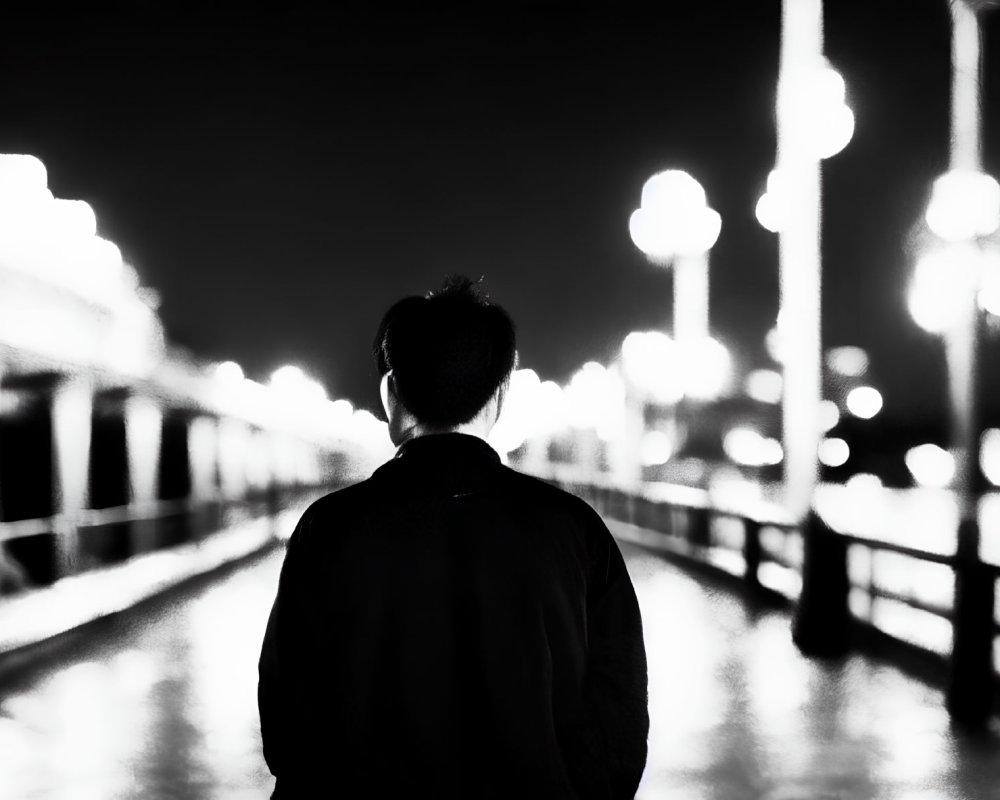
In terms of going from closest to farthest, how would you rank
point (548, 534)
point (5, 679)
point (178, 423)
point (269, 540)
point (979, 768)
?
point (548, 534) → point (979, 768) → point (5, 679) → point (178, 423) → point (269, 540)

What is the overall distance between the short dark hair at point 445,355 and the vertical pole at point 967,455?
570cm

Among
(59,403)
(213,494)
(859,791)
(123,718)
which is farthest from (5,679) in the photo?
(213,494)

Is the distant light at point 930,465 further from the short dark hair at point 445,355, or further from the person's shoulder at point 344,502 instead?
the person's shoulder at point 344,502

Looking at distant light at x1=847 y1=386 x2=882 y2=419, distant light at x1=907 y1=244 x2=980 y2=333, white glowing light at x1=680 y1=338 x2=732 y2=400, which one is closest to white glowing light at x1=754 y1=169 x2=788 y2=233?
distant light at x1=907 y1=244 x2=980 y2=333

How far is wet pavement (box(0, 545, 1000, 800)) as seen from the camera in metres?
5.32

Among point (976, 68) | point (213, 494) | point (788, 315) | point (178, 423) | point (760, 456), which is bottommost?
point (760, 456)

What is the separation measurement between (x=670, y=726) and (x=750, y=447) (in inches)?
3074

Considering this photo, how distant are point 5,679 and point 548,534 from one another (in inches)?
288

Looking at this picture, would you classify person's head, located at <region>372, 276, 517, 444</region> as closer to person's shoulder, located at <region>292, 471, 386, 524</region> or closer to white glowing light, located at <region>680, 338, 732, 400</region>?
person's shoulder, located at <region>292, 471, 386, 524</region>

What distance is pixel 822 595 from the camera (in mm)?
9070

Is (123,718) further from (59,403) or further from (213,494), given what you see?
(213,494)

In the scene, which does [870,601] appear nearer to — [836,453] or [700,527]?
[700,527]

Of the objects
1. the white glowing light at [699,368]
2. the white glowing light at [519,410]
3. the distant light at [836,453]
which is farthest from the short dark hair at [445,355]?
the distant light at [836,453]

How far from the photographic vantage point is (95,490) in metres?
17.3
